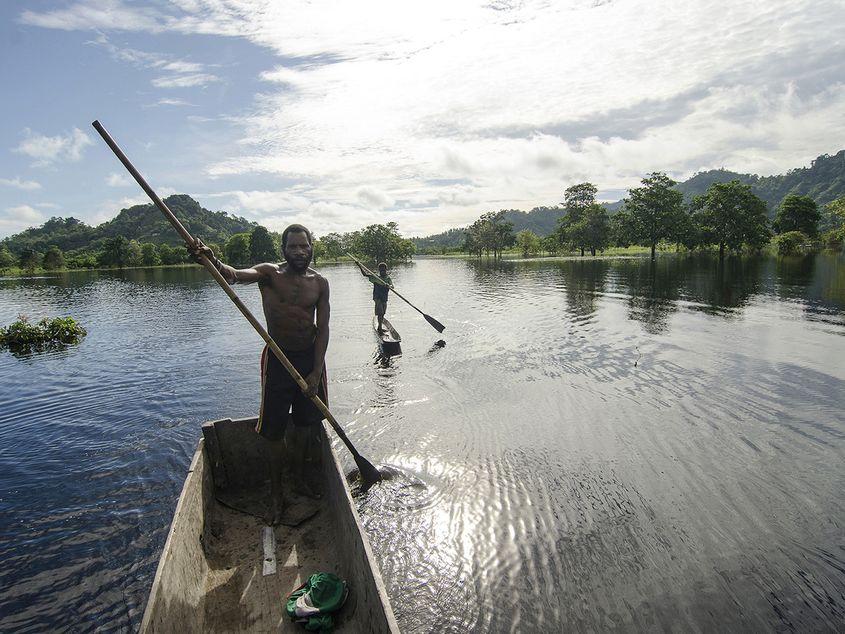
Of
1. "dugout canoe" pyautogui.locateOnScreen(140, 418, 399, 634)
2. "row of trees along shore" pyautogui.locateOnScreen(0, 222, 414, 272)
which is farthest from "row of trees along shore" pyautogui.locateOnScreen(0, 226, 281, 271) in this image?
"dugout canoe" pyautogui.locateOnScreen(140, 418, 399, 634)

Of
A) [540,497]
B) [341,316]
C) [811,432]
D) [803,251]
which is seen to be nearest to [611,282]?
[341,316]

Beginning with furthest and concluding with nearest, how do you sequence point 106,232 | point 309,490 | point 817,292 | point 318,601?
point 106,232
point 817,292
point 309,490
point 318,601

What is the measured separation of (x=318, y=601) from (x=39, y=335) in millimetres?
20510

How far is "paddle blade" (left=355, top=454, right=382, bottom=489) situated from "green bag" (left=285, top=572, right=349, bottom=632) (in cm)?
247

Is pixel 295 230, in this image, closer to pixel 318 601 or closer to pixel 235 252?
pixel 318 601

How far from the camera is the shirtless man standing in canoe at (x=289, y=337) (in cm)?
523

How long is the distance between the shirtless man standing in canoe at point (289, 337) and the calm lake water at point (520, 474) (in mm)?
1562

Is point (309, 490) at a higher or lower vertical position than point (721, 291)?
lower

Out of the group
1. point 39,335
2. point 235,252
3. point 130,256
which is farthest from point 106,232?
point 39,335

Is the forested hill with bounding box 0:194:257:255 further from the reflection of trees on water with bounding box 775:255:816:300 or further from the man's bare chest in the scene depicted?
the man's bare chest

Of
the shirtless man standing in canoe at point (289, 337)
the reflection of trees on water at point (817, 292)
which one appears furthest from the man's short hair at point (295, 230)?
the reflection of trees on water at point (817, 292)

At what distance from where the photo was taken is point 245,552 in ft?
15.1

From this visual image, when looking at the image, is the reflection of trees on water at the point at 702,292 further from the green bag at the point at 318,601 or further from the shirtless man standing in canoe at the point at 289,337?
the green bag at the point at 318,601

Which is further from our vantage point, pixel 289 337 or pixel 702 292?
pixel 702 292
